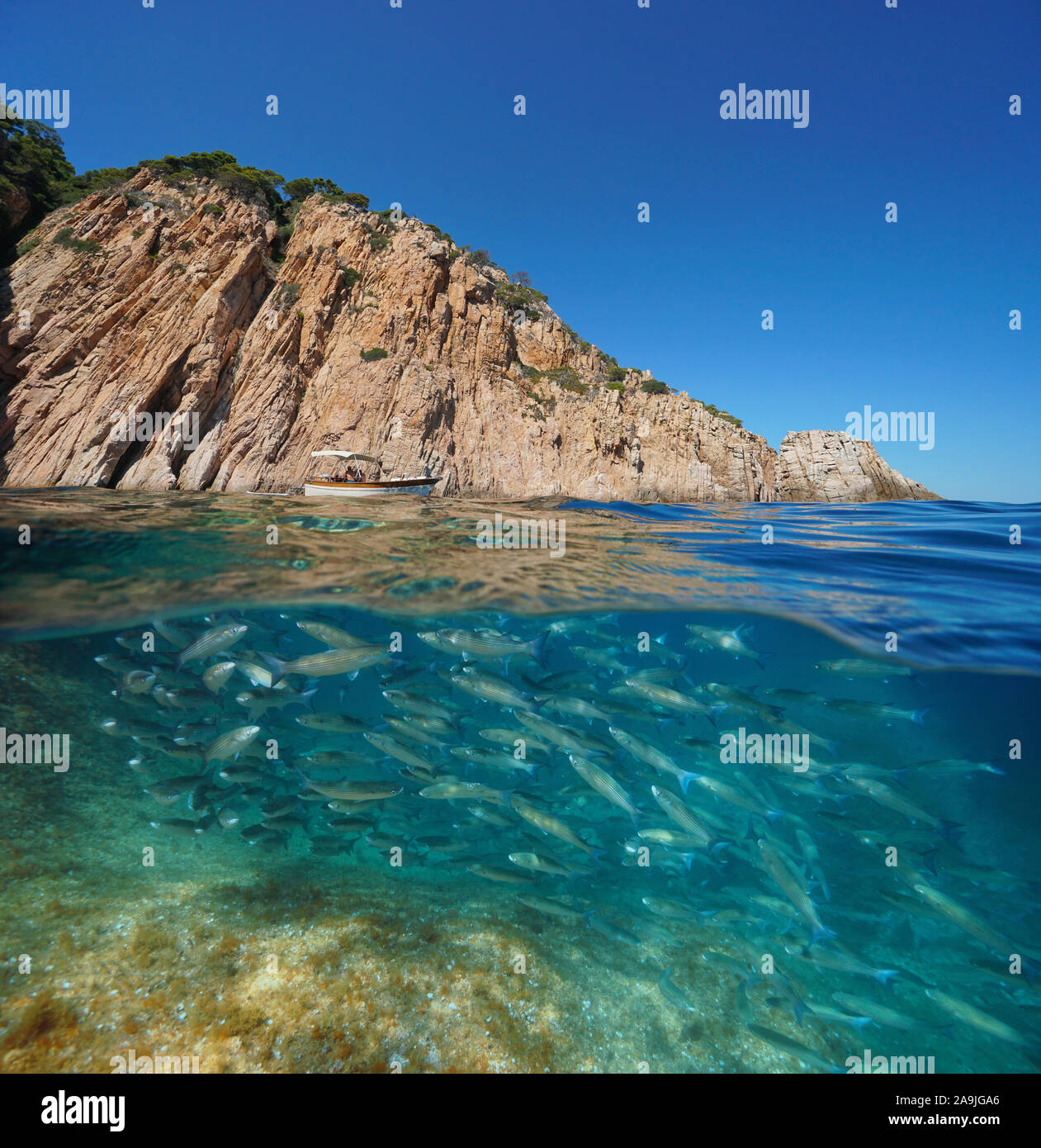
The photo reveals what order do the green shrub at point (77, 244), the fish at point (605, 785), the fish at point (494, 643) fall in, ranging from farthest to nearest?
1. the green shrub at point (77, 244)
2. the fish at point (494, 643)
3. the fish at point (605, 785)

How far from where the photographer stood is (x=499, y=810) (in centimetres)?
624

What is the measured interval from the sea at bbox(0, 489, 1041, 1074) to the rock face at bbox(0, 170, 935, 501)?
1432cm

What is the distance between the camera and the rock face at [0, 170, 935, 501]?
22.1 m

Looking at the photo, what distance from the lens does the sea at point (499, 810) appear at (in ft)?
13.4

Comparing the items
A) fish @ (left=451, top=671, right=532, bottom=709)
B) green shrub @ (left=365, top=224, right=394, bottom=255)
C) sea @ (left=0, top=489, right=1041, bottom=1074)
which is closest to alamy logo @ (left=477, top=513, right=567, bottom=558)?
sea @ (left=0, top=489, right=1041, bottom=1074)

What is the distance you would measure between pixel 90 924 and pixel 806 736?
783 cm

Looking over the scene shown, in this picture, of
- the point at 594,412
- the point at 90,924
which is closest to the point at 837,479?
the point at 594,412

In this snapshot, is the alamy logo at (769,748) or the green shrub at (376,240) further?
the green shrub at (376,240)

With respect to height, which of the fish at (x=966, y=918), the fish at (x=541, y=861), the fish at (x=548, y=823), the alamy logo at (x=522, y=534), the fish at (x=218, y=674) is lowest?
the fish at (x=966, y=918)

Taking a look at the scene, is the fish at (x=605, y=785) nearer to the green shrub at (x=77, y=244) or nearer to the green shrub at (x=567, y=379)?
the green shrub at (x=567, y=379)

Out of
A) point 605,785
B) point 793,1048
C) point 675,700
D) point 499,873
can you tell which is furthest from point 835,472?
point 499,873

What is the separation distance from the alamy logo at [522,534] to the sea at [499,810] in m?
0.15

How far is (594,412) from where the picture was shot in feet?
92.2
